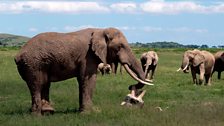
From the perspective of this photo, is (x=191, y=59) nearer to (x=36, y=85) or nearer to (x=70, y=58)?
(x=70, y=58)

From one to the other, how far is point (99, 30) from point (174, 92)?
692 cm

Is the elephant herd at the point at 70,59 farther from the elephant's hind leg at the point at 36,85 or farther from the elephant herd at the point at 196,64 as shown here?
the elephant herd at the point at 196,64

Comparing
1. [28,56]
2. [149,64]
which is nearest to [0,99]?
[28,56]

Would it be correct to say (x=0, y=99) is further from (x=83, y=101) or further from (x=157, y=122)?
(x=157, y=122)

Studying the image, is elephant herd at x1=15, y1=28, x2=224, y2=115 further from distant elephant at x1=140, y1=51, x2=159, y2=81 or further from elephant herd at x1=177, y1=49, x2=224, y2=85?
distant elephant at x1=140, y1=51, x2=159, y2=81

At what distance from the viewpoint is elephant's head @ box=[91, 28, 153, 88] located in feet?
47.8

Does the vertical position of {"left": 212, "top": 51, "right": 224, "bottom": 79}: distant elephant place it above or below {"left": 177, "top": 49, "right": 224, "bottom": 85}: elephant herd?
below

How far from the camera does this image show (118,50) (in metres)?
14.7

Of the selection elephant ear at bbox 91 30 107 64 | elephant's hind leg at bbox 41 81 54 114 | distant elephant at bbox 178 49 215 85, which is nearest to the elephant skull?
elephant ear at bbox 91 30 107 64

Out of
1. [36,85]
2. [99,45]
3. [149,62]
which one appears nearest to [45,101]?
[36,85]

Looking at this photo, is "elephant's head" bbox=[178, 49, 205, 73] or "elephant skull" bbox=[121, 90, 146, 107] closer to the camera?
"elephant skull" bbox=[121, 90, 146, 107]

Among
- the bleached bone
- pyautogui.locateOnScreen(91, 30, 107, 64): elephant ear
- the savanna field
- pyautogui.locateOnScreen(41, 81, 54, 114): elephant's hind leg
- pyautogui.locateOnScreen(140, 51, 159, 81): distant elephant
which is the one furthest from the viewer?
pyautogui.locateOnScreen(140, 51, 159, 81): distant elephant

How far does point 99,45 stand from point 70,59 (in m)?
0.86

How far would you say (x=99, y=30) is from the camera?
14.7 m
